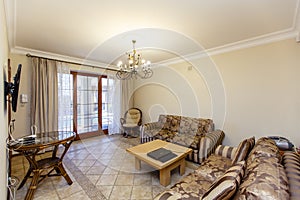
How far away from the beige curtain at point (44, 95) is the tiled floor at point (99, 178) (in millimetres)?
783

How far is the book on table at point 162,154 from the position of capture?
220 centimetres

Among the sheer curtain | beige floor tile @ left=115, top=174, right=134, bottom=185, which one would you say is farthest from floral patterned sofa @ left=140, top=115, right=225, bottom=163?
the sheer curtain

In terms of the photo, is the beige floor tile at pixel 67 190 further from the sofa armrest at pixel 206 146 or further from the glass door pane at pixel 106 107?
the glass door pane at pixel 106 107

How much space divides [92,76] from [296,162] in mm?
4978

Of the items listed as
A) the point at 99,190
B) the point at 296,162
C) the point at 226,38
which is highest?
the point at 226,38

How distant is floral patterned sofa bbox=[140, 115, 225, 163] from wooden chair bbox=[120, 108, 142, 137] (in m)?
1.07

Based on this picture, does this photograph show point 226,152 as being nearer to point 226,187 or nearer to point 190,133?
point 190,133

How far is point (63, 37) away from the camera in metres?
2.76

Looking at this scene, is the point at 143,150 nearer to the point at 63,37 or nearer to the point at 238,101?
the point at 238,101

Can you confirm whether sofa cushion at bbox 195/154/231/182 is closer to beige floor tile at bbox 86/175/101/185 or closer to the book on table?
the book on table

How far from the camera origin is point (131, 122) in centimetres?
515

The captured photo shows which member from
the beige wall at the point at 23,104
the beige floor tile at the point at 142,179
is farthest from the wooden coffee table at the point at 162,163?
the beige wall at the point at 23,104

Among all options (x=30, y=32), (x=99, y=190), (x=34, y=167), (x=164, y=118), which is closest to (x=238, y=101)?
(x=164, y=118)

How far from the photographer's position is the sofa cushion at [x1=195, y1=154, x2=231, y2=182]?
1.72m
